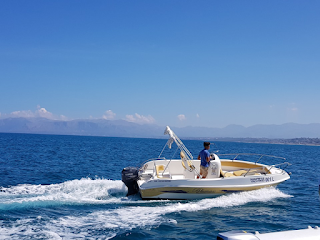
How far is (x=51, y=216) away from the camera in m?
9.58

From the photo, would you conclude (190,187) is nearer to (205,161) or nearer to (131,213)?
(205,161)

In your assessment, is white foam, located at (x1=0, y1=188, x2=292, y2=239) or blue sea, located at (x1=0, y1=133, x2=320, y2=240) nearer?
white foam, located at (x1=0, y1=188, x2=292, y2=239)

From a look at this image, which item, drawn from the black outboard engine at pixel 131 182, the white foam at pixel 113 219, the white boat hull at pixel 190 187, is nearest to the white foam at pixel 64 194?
the white foam at pixel 113 219

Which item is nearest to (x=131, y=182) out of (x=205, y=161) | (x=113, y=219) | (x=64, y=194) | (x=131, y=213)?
(x=131, y=213)

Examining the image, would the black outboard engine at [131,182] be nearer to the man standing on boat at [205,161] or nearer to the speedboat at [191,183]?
the speedboat at [191,183]

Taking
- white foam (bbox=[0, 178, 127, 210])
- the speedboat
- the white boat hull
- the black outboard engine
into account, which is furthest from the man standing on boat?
white foam (bbox=[0, 178, 127, 210])

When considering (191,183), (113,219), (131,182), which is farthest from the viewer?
(131,182)

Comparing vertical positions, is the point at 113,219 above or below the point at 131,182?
below

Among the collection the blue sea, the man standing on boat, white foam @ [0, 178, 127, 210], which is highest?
the man standing on boat

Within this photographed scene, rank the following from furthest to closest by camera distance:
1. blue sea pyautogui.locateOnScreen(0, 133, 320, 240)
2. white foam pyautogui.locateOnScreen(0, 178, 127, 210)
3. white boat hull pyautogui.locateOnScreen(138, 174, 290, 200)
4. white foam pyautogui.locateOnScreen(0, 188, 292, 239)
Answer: white boat hull pyautogui.locateOnScreen(138, 174, 290, 200) < white foam pyautogui.locateOnScreen(0, 178, 127, 210) < blue sea pyautogui.locateOnScreen(0, 133, 320, 240) < white foam pyautogui.locateOnScreen(0, 188, 292, 239)

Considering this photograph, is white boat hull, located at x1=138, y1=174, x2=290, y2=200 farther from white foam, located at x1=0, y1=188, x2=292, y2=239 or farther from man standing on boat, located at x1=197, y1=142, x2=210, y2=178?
man standing on boat, located at x1=197, y1=142, x2=210, y2=178

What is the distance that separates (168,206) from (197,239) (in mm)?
3020

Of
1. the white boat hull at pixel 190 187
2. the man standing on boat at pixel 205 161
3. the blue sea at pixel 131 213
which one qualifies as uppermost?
the man standing on boat at pixel 205 161

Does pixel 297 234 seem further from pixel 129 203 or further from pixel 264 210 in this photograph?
pixel 129 203
